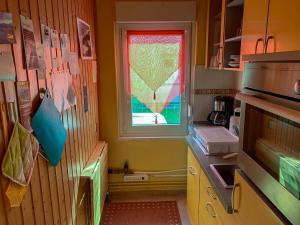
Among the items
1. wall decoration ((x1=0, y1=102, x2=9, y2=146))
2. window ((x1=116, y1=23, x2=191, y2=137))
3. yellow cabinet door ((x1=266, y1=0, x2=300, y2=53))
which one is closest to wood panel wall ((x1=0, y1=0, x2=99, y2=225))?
wall decoration ((x1=0, y1=102, x2=9, y2=146))

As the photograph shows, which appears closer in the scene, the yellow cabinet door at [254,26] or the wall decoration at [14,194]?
the wall decoration at [14,194]

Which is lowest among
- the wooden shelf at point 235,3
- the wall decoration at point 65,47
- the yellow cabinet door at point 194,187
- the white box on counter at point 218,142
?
the yellow cabinet door at point 194,187

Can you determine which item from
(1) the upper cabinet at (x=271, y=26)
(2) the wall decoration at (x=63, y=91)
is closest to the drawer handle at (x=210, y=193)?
(1) the upper cabinet at (x=271, y=26)

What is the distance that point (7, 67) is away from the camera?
88 centimetres

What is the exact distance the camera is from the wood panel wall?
906mm

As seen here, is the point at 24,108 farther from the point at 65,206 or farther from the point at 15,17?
the point at 65,206

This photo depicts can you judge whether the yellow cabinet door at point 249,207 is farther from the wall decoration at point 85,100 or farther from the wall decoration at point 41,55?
the wall decoration at point 85,100

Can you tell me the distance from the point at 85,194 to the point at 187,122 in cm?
142

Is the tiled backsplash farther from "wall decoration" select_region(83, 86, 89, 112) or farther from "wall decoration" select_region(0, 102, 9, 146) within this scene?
"wall decoration" select_region(0, 102, 9, 146)

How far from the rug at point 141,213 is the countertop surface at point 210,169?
33.8 inches

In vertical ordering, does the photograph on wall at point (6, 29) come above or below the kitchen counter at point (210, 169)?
above

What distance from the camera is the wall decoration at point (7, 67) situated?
844mm

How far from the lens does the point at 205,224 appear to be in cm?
178

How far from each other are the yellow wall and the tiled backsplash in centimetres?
17
